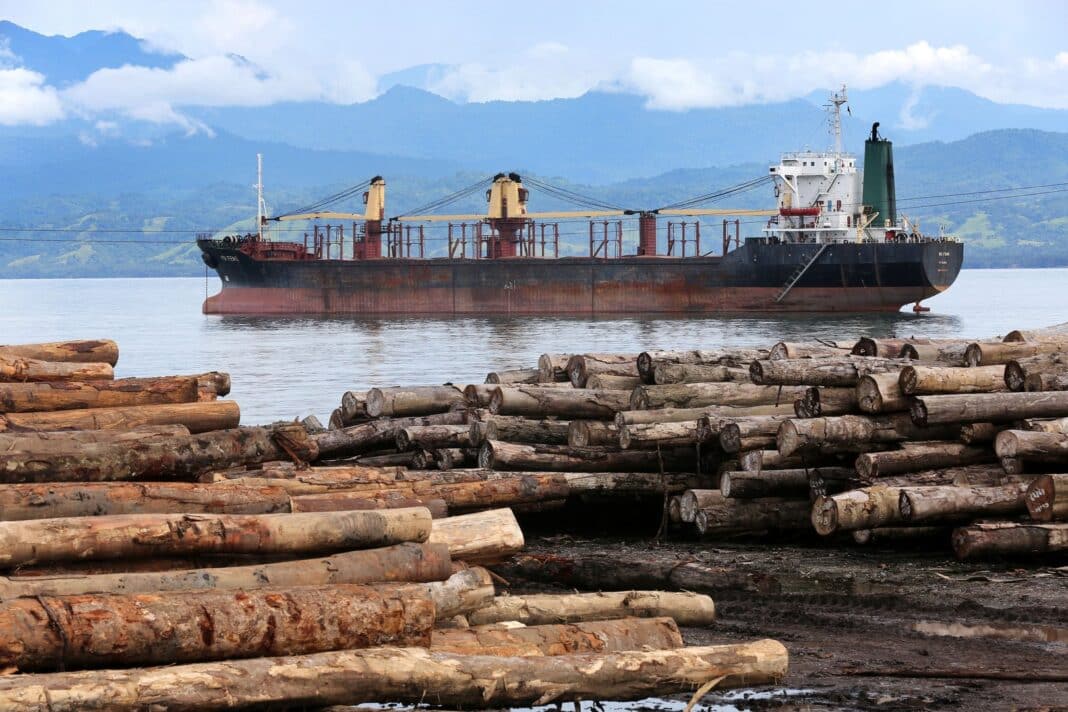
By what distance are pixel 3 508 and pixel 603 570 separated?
14.4ft

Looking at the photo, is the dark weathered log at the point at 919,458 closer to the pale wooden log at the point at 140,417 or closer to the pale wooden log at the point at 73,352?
the pale wooden log at the point at 140,417

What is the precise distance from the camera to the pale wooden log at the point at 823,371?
1097cm

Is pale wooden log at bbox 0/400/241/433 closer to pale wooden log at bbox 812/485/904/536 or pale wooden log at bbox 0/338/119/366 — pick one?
pale wooden log at bbox 0/338/119/366

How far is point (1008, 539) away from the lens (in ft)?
31.8

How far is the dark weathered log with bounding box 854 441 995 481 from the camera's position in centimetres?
1034

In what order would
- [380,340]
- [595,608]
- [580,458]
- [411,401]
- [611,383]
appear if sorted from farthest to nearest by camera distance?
[380,340]
[411,401]
[611,383]
[580,458]
[595,608]

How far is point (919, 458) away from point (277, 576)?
5.49 m

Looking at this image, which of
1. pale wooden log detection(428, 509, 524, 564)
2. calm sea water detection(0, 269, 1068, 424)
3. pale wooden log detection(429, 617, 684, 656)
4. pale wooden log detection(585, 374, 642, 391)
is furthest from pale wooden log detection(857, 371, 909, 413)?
calm sea water detection(0, 269, 1068, 424)

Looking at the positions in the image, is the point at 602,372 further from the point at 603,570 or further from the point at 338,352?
the point at 338,352

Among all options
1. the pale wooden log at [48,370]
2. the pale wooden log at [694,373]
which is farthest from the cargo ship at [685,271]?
the pale wooden log at [48,370]

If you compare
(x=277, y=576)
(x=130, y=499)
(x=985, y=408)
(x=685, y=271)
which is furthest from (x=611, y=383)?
(x=685, y=271)

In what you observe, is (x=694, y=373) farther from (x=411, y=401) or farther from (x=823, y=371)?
(x=411, y=401)

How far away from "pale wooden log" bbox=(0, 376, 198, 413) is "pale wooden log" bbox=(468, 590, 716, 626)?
2958 millimetres

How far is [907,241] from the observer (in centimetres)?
6875
